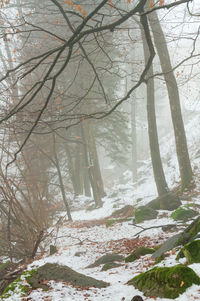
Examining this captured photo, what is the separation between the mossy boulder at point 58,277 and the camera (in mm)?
3573

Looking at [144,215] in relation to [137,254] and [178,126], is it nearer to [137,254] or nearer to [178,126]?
[137,254]

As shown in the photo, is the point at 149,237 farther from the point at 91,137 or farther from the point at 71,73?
the point at 71,73

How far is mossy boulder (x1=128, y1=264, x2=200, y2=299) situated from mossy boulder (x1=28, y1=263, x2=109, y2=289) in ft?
2.92

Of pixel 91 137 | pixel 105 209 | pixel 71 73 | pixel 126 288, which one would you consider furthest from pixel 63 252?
pixel 71 73

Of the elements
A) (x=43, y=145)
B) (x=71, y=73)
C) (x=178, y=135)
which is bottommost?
(x=178, y=135)

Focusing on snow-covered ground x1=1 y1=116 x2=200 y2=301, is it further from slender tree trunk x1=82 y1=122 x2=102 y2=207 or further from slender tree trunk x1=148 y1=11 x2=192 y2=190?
slender tree trunk x1=82 y1=122 x2=102 y2=207

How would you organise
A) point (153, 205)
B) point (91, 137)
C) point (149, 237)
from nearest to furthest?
point (149, 237)
point (153, 205)
point (91, 137)

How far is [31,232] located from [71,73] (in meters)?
13.2

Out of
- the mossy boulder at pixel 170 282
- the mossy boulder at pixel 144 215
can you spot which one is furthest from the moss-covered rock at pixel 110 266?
the mossy boulder at pixel 144 215

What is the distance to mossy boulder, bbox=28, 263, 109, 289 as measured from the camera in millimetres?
3573

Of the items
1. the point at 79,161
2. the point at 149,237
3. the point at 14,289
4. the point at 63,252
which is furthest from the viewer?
the point at 79,161

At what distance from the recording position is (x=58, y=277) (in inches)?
150

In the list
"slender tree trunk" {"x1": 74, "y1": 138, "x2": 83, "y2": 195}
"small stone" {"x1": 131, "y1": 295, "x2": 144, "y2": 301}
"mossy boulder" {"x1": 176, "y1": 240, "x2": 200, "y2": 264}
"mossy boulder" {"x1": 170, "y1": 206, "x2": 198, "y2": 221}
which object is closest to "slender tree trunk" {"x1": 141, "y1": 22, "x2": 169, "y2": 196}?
"mossy boulder" {"x1": 170, "y1": 206, "x2": 198, "y2": 221}

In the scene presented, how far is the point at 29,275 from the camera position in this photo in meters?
3.69
